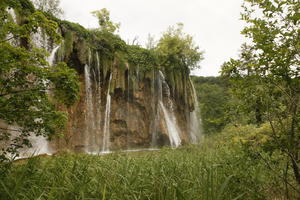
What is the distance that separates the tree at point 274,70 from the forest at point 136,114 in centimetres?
1

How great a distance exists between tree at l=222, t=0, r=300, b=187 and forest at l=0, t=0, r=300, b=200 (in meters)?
0.01

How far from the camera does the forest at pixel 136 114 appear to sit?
7.76 ft

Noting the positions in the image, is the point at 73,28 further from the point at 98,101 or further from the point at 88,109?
the point at 88,109

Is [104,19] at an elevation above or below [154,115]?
above

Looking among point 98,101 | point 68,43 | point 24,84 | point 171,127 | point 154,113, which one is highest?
point 68,43

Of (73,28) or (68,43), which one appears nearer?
(68,43)

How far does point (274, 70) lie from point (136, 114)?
44.4 feet

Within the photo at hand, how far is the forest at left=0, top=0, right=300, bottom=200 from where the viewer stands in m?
2.37

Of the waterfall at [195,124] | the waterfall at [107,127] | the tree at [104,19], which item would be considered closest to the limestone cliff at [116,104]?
the waterfall at [107,127]

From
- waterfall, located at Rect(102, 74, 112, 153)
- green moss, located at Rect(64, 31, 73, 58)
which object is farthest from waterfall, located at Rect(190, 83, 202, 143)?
green moss, located at Rect(64, 31, 73, 58)

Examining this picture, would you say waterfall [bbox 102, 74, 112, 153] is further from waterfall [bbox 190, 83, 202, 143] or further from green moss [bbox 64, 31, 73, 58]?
waterfall [bbox 190, 83, 202, 143]

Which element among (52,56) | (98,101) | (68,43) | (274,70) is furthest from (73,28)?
(274,70)

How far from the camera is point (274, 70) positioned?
225 cm

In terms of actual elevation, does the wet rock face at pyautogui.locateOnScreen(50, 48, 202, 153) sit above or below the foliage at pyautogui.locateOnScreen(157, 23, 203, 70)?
below
